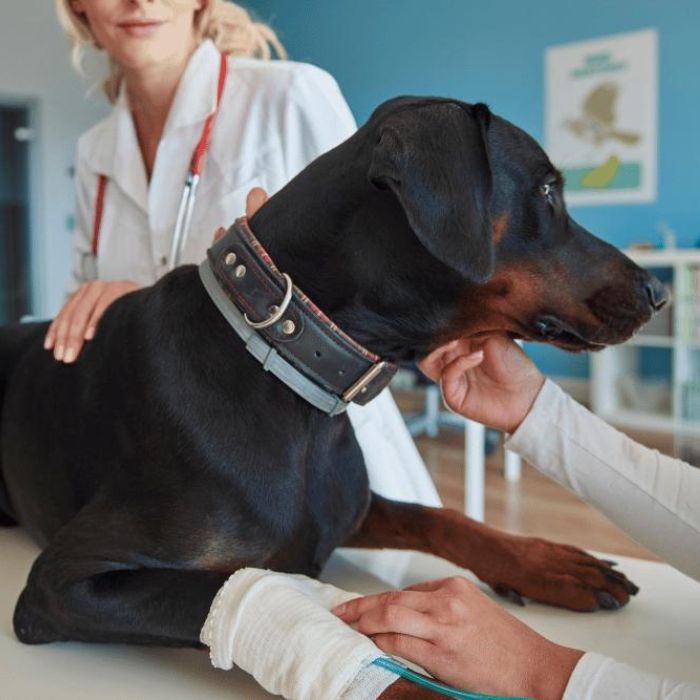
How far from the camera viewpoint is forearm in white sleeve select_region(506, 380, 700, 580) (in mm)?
1053

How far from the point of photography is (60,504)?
1204mm

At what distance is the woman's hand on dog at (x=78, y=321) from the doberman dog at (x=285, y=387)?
0.33 feet

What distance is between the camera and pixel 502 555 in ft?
3.87

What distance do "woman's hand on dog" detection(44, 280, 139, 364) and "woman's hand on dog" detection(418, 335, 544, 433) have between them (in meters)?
0.49

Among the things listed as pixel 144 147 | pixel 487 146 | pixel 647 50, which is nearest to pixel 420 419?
pixel 647 50

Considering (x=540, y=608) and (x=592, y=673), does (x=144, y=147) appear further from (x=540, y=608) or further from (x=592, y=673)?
(x=592, y=673)

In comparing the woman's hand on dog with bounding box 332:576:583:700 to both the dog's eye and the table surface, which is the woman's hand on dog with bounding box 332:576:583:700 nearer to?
the table surface

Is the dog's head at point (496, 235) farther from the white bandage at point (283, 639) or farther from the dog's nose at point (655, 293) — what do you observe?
the white bandage at point (283, 639)

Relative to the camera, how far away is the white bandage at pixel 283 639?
748 millimetres

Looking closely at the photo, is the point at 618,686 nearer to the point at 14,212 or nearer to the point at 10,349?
the point at 10,349

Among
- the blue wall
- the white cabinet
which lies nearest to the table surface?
the white cabinet

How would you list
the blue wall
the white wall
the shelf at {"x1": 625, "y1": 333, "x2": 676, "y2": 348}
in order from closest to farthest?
the shelf at {"x1": 625, "y1": 333, "x2": 676, "y2": 348} → the blue wall → the white wall

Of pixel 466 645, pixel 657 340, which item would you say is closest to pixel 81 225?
pixel 466 645

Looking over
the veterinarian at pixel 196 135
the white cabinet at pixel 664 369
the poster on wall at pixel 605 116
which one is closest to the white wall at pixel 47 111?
the poster on wall at pixel 605 116
